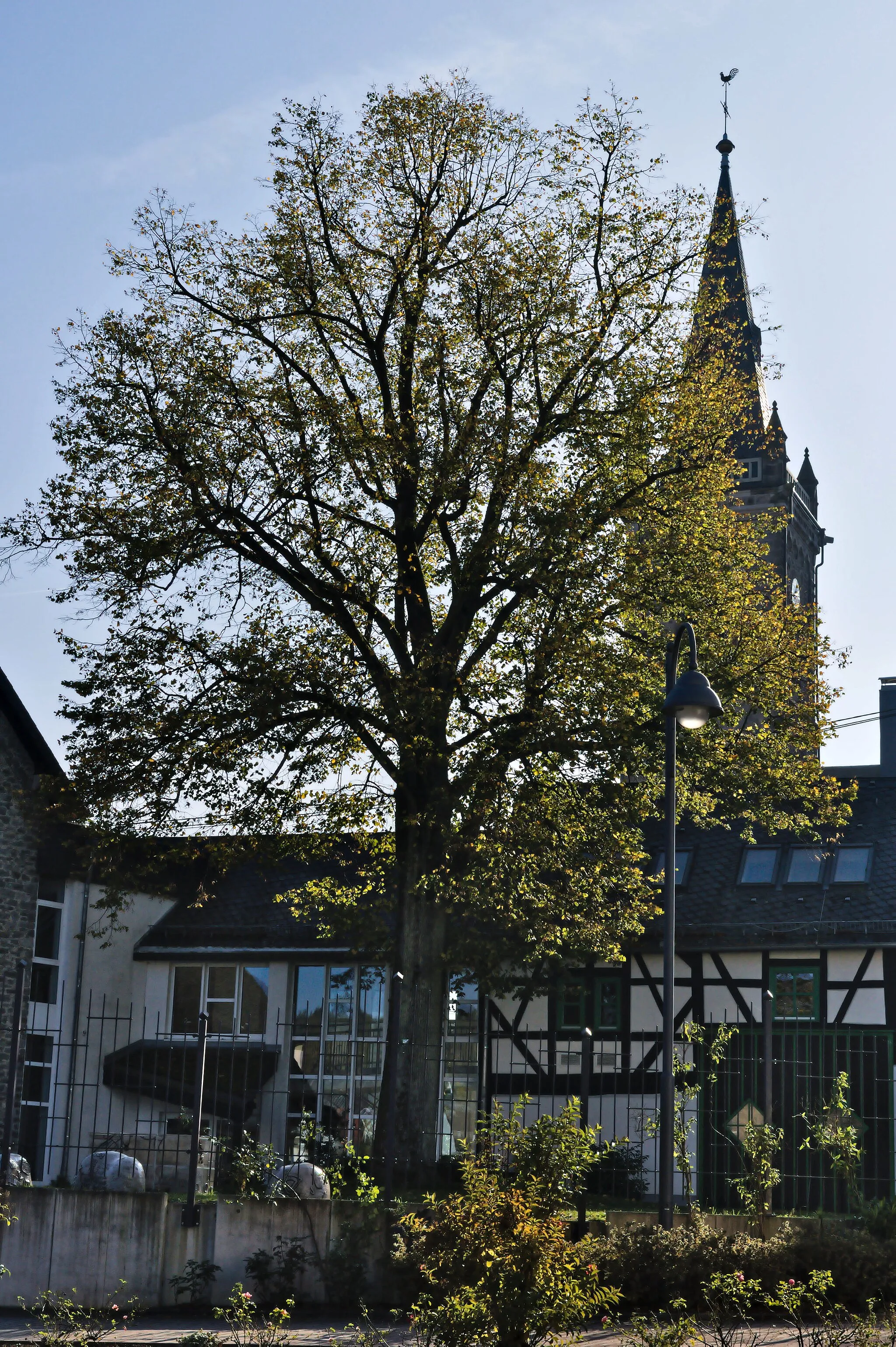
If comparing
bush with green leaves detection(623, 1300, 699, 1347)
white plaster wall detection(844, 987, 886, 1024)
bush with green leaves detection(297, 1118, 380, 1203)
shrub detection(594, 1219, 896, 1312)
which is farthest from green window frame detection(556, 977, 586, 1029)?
bush with green leaves detection(623, 1300, 699, 1347)

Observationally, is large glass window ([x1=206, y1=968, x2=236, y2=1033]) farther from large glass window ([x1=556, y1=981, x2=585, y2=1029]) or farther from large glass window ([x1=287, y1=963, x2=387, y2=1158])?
large glass window ([x1=556, y1=981, x2=585, y2=1029])

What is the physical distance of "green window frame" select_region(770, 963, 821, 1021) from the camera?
2581 centimetres

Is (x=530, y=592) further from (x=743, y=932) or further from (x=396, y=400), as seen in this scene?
(x=743, y=932)

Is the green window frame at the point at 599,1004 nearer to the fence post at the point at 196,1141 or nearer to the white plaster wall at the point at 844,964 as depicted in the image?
the white plaster wall at the point at 844,964

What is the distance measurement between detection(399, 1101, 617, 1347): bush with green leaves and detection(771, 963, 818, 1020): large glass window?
1669cm

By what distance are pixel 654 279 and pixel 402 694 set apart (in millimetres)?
6849

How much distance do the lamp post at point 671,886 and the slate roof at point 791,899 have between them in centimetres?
1280

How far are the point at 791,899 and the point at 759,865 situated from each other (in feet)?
4.55

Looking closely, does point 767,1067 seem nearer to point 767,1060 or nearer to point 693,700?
point 767,1060

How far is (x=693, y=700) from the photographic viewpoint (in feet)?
43.1

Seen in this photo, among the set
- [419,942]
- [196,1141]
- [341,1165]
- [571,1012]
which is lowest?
[341,1165]

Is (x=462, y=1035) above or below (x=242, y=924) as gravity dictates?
below

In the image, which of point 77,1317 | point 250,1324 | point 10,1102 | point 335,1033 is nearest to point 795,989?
point 335,1033

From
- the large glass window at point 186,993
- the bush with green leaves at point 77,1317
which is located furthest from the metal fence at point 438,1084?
the bush with green leaves at point 77,1317
